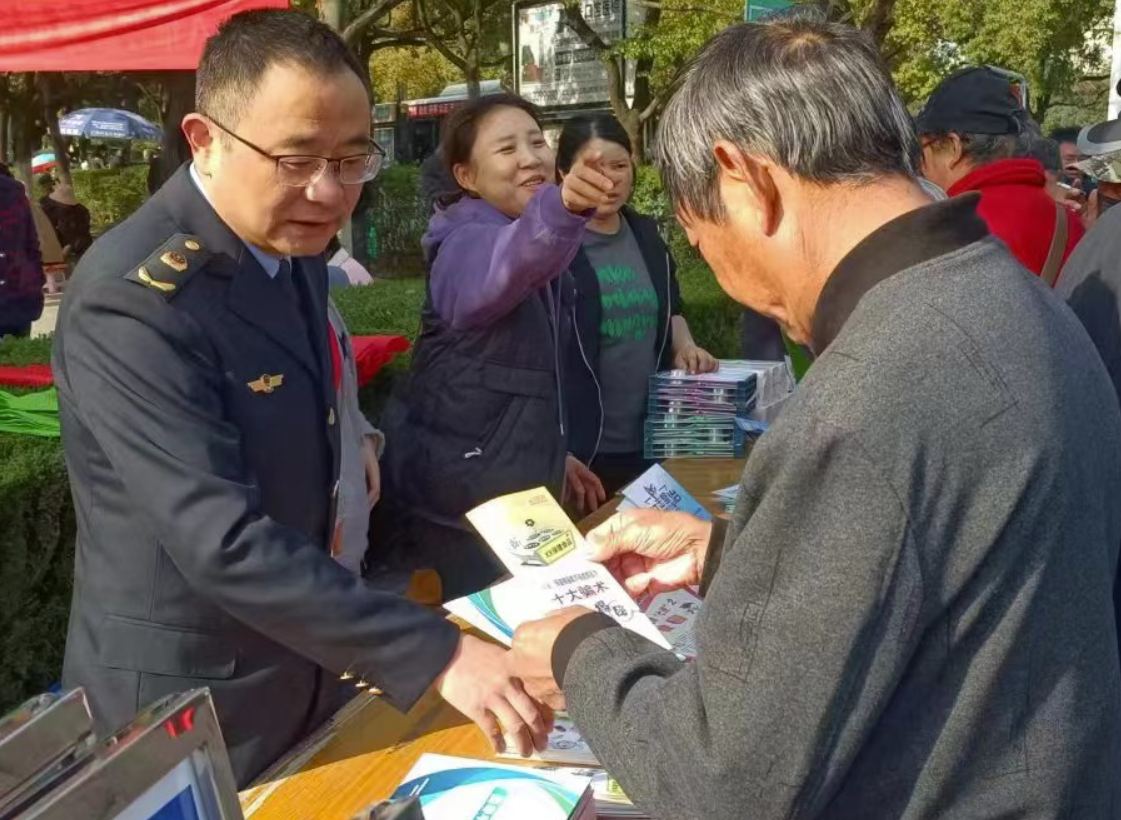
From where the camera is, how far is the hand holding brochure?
1813mm

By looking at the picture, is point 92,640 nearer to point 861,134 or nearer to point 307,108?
point 307,108

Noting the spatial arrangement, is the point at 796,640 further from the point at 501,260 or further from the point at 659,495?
the point at 501,260

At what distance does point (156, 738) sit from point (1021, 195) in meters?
3.25

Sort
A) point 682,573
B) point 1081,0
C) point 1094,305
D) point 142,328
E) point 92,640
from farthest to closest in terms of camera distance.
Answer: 1. point 1081,0
2. point 1094,305
3. point 682,573
4. point 92,640
5. point 142,328

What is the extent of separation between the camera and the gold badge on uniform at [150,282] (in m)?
1.77

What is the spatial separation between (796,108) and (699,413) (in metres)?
2.71

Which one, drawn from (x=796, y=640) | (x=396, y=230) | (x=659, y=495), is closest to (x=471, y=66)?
(x=396, y=230)

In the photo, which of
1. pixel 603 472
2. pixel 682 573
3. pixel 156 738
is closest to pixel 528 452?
pixel 603 472

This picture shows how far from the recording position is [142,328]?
1.75 meters

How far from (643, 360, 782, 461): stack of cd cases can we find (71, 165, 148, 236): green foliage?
74.4 ft

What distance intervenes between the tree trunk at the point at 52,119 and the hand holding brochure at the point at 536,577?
23.7 meters

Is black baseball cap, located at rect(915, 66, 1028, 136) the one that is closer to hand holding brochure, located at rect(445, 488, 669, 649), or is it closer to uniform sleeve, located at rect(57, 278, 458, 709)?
hand holding brochure, located at rect(445, 488, 669, 649)

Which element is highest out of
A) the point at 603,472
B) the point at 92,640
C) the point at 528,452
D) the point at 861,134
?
the point at 861,134

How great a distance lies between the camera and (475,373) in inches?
123
